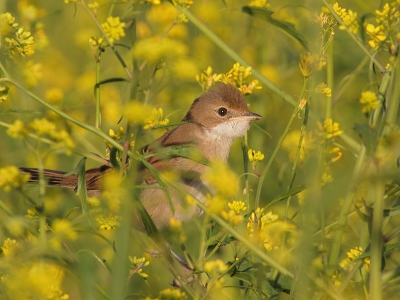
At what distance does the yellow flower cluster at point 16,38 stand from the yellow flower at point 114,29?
0.54 metres

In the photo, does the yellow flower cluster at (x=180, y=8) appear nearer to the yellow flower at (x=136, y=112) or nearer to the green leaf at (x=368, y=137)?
the yellow flower at (x=136, y=112)

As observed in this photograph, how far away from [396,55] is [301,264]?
1.23 m

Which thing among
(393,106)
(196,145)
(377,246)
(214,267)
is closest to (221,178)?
(214,267)

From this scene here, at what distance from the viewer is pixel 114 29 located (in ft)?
8.82

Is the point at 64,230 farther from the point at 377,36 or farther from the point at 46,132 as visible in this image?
the point at 377,36

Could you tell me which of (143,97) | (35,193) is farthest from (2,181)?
(35,193)

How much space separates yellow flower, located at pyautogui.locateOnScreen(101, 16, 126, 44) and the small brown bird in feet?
4.92

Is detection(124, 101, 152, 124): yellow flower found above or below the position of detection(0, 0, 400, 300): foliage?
above

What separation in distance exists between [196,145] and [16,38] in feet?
5.45

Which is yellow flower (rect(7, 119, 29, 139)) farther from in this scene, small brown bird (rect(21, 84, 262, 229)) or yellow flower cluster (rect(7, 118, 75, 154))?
small brown bird (rect(21, 84, 262, 229))

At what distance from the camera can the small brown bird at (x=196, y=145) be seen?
13.6 ft

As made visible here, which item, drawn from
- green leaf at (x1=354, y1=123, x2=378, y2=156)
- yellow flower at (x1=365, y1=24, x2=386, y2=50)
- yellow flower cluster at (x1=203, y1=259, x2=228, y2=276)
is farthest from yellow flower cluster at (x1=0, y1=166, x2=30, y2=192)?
yellow flower at (x1=365, y1=24, x2=386, y2=50)

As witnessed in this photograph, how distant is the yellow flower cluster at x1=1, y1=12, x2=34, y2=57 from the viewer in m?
3.01

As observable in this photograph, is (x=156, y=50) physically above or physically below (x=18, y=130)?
above
